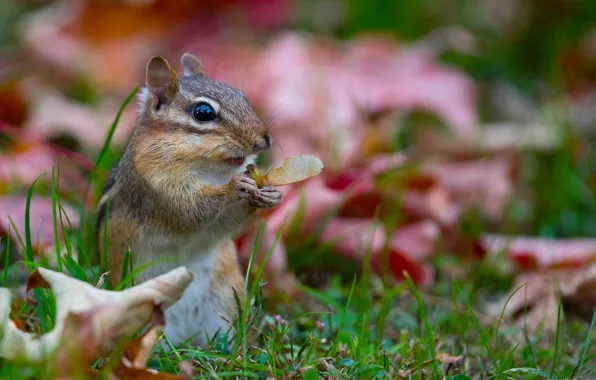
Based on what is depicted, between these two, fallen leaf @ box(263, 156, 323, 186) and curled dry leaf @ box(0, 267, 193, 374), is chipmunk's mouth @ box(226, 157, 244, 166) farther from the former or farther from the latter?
curled dry leaf @ box(0, 267, 193, 374)

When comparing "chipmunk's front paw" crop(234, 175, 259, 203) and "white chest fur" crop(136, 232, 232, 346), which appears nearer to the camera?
"chipmunk's front paw" crop(234, 175, 259, 203)

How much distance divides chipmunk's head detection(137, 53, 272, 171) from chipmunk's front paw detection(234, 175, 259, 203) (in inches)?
4.2

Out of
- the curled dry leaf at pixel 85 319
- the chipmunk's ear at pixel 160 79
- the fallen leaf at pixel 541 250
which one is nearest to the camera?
the curled dry leaf at pixel 85 319

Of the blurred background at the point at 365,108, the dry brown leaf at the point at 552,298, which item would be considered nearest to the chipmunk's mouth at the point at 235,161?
the blurred background at the point at 365,108

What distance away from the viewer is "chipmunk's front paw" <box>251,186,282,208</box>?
9.50 ft

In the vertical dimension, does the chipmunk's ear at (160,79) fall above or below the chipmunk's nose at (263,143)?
above

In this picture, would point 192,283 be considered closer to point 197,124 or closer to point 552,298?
point 197,124

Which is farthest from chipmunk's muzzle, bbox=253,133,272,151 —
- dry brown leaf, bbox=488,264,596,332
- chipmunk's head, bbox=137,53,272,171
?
dry brown leaf, bbox=488,264,596,332

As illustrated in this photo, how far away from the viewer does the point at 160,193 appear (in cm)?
299

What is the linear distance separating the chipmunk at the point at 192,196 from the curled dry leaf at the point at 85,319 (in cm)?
62

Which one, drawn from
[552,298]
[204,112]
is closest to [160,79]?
[204,112]

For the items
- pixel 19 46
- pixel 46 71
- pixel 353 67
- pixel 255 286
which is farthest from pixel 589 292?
pixel 19 46

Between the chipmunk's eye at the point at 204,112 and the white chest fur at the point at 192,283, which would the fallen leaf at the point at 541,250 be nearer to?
the white chest fur at the point at 192,283

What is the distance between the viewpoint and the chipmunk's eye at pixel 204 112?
303 cm
